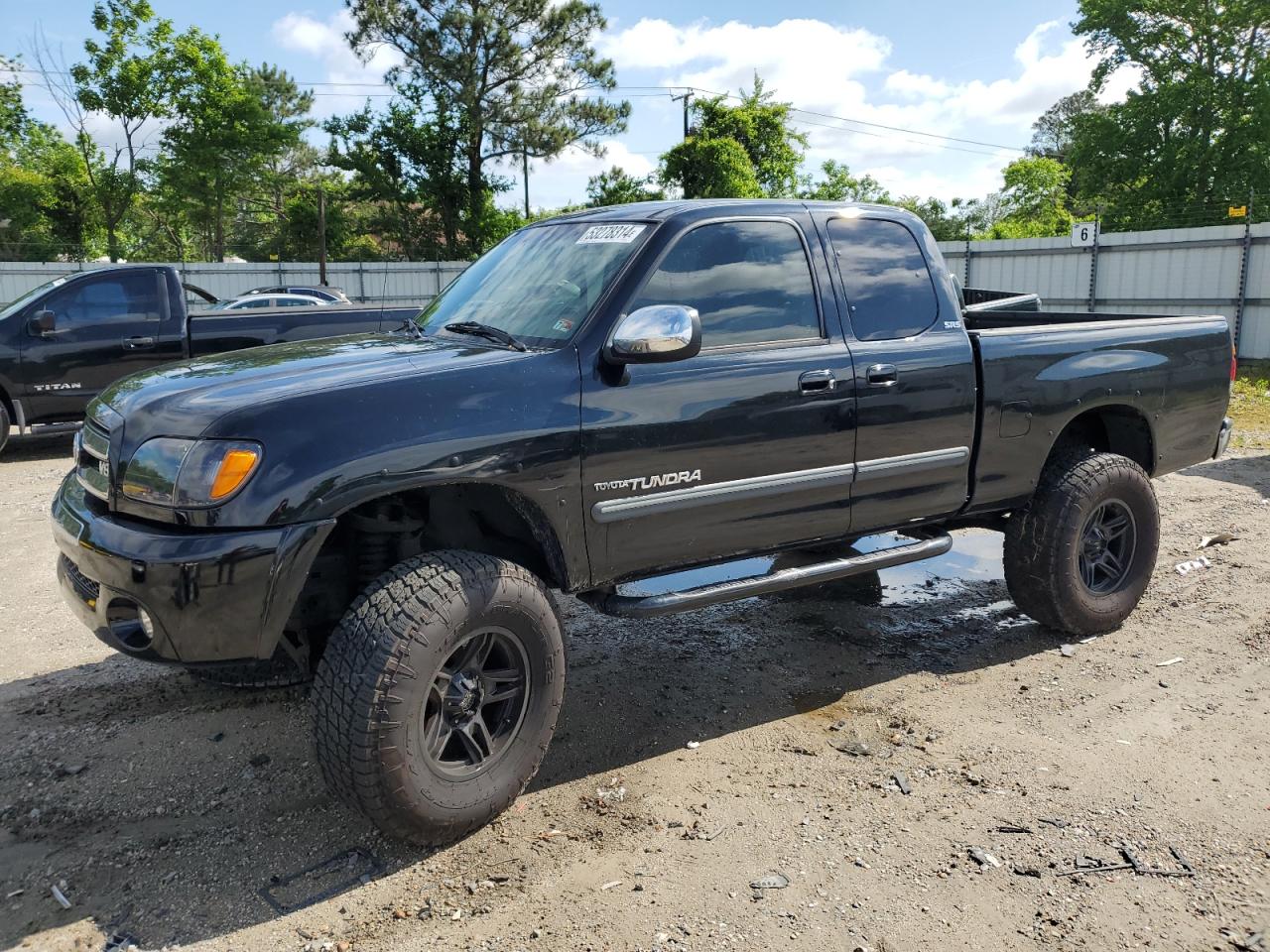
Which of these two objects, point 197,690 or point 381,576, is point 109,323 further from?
point 381,576

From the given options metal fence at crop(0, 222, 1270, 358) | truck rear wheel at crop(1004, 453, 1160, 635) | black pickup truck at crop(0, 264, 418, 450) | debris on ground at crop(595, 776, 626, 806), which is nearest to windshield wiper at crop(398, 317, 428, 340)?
debris on ground at crop(595, 776, 626, 806)

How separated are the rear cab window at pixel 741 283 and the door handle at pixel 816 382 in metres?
0.16

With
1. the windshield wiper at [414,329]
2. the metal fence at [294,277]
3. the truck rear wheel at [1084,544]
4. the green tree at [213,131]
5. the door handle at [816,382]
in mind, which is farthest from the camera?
the green tree at [213,131]

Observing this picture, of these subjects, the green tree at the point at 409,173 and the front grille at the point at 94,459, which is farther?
the green tree at the point at 409,173

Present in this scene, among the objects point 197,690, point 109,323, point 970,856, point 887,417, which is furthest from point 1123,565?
point 109,323

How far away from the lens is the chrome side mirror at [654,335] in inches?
130

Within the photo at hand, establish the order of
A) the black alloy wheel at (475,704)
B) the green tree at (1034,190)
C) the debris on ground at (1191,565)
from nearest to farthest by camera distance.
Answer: the black alloy wheel at (475,704), the debris on ground at (1191,565), the green tree at (1034,190)

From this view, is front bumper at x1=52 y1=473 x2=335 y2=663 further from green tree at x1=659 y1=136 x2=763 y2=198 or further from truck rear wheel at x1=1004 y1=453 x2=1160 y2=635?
green tree at x1=659 y1=136 x2=763 y2=198

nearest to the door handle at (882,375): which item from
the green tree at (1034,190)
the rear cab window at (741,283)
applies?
the rear cab window at (741,283)

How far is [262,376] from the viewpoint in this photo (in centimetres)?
322

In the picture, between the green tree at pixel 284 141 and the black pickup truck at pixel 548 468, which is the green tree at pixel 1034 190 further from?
the black pickup truck at pixel 548 468

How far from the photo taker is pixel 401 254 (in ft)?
132

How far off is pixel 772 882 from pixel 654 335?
1.74 meters

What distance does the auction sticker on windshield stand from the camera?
3.74 meters
